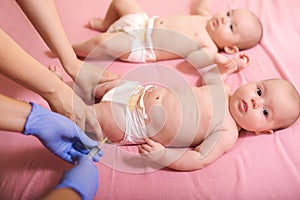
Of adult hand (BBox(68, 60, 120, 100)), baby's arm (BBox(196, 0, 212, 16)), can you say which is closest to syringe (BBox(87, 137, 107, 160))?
adult hand (BBox(68, 60, 120, 100))

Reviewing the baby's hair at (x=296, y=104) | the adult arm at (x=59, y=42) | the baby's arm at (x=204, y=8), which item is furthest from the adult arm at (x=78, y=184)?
the baby's arm at (x=204, y=8)

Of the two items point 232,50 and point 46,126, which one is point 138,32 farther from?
point 46,126

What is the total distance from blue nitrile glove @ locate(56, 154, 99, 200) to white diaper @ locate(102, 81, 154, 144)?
0.83 ft

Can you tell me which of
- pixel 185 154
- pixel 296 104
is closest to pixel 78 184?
pixel 185 154

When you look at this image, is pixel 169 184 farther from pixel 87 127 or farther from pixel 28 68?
pixel 28 68

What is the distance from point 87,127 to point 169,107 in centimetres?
29

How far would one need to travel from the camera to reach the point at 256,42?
144cm

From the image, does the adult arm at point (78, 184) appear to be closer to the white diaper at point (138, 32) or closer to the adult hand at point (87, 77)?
the adult hand at point (87, 77)

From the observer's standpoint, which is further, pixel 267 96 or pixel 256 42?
pixel 256 42

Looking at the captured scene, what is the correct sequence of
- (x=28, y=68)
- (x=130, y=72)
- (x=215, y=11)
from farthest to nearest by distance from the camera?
(x=215, y=11) → (x=130, y=72) → (x=28, y=68)

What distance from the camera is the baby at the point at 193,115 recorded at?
1099 millimetres

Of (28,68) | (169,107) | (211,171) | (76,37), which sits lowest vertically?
(211,171)

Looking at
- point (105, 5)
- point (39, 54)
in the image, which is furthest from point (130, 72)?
point (105, 5)

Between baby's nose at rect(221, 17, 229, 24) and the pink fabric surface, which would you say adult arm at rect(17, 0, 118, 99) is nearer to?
the pink fabric surface
